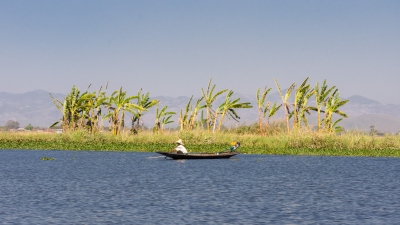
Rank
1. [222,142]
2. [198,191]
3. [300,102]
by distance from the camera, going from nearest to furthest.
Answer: [198,191], [222,142], [300,102]

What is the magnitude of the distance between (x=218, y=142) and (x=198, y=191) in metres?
28.5

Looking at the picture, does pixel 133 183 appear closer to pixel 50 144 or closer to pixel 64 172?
pixel 64 172

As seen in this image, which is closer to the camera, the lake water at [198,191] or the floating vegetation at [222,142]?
the lake water at [198,191]

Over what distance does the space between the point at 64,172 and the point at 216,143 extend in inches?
872

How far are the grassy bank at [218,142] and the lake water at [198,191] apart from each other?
6.57 metres

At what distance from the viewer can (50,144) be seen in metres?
57.9

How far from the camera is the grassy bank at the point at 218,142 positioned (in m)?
51.5

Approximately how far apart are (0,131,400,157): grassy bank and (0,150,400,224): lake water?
259 inches

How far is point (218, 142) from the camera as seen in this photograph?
2189 inches

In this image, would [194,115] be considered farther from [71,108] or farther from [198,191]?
[198,191]

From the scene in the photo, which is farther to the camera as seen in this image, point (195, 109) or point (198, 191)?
point (195, 109)

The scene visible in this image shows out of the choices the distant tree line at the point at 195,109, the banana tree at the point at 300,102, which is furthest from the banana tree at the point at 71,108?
the banana tree at the point at 300,102

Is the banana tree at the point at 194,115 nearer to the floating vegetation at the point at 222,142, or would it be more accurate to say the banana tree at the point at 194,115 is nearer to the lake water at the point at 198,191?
the floating vegetation at the point at 222,142

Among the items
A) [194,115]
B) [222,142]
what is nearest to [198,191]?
[222,142]
